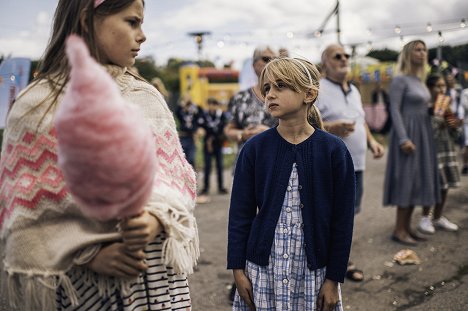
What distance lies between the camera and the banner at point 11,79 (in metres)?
3.91

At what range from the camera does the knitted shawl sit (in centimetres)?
132

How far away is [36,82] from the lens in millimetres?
1456

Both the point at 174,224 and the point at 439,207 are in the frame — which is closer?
the point at 174,224

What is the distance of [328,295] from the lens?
6.40 feet

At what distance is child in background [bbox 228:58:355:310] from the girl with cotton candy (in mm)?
499

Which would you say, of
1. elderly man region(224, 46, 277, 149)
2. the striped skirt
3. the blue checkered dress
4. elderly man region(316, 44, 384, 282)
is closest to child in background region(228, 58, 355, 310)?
the blue checkered dress

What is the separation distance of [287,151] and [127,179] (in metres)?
1.04

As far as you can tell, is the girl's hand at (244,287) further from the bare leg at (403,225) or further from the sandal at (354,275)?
the bare leg at (403,225)

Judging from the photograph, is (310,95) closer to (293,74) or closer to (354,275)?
(293,74)

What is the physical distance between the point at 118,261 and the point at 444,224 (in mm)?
5026

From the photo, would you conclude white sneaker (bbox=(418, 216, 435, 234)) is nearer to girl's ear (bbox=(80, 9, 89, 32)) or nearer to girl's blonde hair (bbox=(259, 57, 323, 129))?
girl's blonde hair (bbox=(259, 57, 323, 129))

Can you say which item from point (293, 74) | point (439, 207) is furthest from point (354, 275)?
point (293, 74)

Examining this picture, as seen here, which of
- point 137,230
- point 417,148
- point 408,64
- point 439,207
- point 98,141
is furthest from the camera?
point 439,207

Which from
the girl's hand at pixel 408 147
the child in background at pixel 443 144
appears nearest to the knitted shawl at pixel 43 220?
the girl's hand at pixel 408 147
